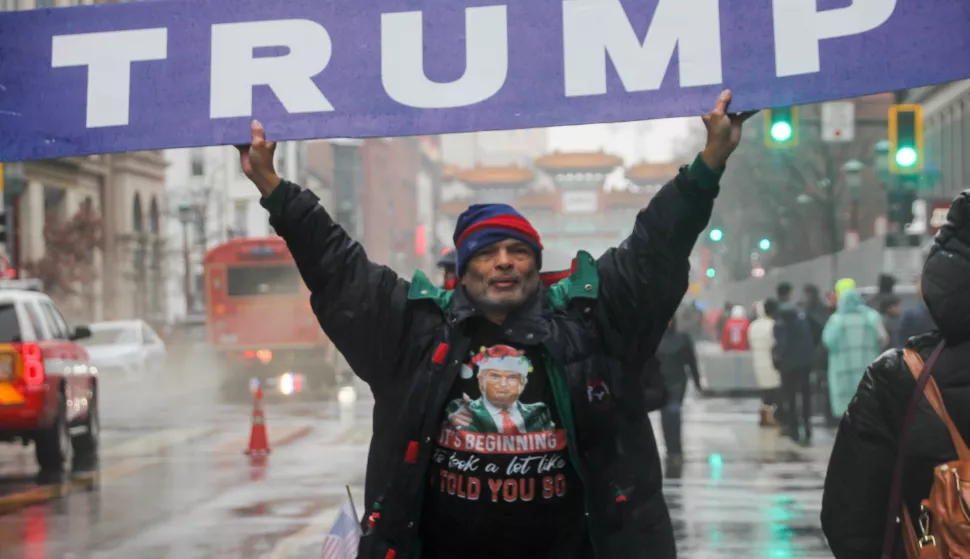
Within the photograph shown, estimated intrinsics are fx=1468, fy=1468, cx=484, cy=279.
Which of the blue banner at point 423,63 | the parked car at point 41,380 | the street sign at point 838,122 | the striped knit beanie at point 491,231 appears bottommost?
the parked car at point 41,380

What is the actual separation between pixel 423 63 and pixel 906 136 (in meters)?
15.0

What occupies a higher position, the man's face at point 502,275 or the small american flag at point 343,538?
the man's face at point 502,275

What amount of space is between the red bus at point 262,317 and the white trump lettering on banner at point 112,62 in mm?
24008

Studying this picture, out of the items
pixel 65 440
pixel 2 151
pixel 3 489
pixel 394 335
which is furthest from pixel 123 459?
pixel 394 335

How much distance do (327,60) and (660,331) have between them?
1.47 metres

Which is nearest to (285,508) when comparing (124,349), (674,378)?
(674,378)

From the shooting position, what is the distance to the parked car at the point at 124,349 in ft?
104

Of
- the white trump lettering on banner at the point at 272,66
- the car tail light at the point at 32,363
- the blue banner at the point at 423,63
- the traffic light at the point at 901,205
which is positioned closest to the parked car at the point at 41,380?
the car tail light at the point at 32,363

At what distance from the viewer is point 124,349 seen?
3231cm

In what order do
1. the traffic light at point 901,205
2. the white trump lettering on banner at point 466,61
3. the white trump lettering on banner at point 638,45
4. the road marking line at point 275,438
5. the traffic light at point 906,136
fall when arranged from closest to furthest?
the white trump lettering on banner at point 638,45, the white trump lettering on banner at point 466,61, the road marking line at point 275,438, the traffic light at point 906,136, the traffic light at point 901,205

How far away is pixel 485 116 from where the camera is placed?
4.79 m

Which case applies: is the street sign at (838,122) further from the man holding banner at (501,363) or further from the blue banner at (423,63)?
the man holding banner at (501,363)

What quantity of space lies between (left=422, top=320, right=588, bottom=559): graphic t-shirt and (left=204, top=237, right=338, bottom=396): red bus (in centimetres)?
2499

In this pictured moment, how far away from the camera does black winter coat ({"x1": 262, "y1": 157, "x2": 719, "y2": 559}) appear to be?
4.05 metres
